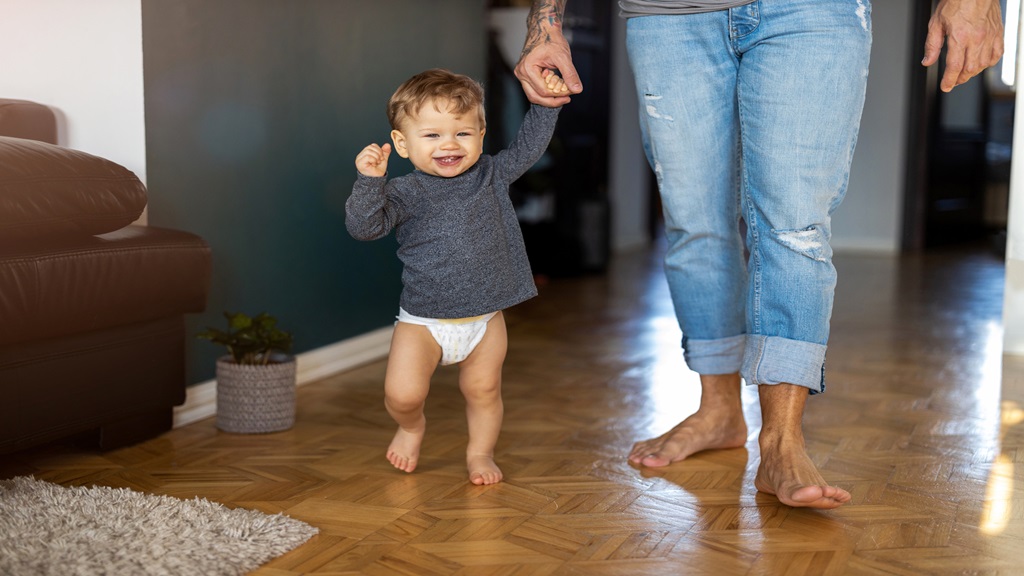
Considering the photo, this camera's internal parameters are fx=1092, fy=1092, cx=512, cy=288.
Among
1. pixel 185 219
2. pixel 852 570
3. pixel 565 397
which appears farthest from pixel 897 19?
pixel 852 570

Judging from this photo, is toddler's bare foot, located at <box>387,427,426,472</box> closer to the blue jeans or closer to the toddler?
the toddler

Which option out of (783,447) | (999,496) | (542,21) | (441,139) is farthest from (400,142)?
(999,496)

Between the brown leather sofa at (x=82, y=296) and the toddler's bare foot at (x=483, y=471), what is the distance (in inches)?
24.9

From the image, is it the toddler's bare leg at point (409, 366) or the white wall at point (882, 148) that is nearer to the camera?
the toddler's bare leg at point (409, 366)

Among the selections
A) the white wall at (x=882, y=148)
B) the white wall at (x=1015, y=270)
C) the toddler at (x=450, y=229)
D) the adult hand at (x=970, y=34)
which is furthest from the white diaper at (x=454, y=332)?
the white wall at (x=882, y=148)

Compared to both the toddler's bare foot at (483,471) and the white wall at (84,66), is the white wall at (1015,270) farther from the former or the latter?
the white wall at (84,66)

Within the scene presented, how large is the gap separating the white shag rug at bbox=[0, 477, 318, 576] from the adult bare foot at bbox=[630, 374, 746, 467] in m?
0.69

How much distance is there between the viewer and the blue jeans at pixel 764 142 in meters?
1.66

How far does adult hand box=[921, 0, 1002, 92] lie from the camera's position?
161 centimetres

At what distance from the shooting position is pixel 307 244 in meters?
2.71

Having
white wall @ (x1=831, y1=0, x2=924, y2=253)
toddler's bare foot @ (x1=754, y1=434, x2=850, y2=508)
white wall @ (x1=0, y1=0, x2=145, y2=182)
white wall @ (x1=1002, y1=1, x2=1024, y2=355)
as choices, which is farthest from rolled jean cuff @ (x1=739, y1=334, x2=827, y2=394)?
white wall @ (x1=831, y1=0, x2=924, y2=253)

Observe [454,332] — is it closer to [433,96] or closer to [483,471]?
[483,471]

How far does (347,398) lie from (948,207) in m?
4.99

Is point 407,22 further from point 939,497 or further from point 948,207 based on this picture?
point 948,207
